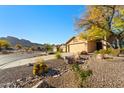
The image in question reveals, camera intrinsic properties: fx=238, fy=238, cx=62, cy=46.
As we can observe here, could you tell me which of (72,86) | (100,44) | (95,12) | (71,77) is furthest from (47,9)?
(100,44)

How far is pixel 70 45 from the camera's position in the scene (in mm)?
26016

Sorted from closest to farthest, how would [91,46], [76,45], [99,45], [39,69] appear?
[39,69] → [99,45] → [91,46] → [76,45]

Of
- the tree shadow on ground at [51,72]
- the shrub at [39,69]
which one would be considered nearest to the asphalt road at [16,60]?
the shrub at [39,69]

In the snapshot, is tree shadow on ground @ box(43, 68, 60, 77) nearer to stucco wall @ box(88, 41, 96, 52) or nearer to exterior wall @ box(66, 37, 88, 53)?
exterior wall @ box(66, 37, 88, 53)

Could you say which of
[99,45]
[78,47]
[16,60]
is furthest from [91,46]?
[16,60]

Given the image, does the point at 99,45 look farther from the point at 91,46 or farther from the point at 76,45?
the point at 76,45

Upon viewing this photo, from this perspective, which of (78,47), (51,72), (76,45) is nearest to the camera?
(51,72)

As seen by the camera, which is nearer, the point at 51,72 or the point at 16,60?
the point at 51,72

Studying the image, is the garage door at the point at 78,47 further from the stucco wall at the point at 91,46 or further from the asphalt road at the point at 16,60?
the asphalt road at the point at 16,60

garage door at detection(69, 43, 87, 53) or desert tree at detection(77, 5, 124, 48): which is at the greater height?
desert tree at detection(77, 5, 124, 48)

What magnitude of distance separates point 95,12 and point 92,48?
6.42 metres

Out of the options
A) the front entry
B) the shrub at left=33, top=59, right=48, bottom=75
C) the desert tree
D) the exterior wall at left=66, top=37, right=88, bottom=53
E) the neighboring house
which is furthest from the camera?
the exterior wall at left=66, top=37, right=88, bottom=53

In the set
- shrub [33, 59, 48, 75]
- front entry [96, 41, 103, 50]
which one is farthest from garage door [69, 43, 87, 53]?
shrub [33, 59, 48, 75]
